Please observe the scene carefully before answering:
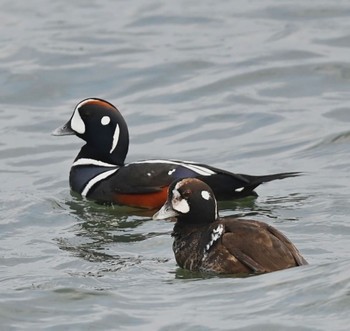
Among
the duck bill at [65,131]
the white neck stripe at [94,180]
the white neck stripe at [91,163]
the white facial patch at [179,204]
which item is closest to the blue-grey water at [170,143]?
the white neck stripe at [94,180]

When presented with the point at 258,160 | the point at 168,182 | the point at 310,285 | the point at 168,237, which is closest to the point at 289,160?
the point at 258,160

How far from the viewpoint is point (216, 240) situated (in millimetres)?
11109

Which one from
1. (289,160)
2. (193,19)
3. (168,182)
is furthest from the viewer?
(193,19)

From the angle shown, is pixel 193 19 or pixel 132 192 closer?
pixel 132 192

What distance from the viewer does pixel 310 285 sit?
10219 mm

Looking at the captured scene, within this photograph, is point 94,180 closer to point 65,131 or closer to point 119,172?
point 119,172

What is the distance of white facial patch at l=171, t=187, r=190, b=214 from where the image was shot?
11531 millimetres

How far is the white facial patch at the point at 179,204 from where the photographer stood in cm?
1153

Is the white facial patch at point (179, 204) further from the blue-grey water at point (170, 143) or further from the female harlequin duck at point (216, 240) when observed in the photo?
the blue-grey water at point (170, 143)

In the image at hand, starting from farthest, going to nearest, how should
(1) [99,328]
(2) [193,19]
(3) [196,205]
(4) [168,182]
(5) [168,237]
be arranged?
(2) [193,19]
(4) [168,182]
(5) [168,237]
(3) [196,205]
(1) [99,328]

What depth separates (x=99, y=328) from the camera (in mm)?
9820

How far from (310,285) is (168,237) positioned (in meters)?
2.65

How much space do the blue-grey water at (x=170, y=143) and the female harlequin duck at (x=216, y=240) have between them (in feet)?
0.50

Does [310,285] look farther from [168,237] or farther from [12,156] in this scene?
[12,156]
